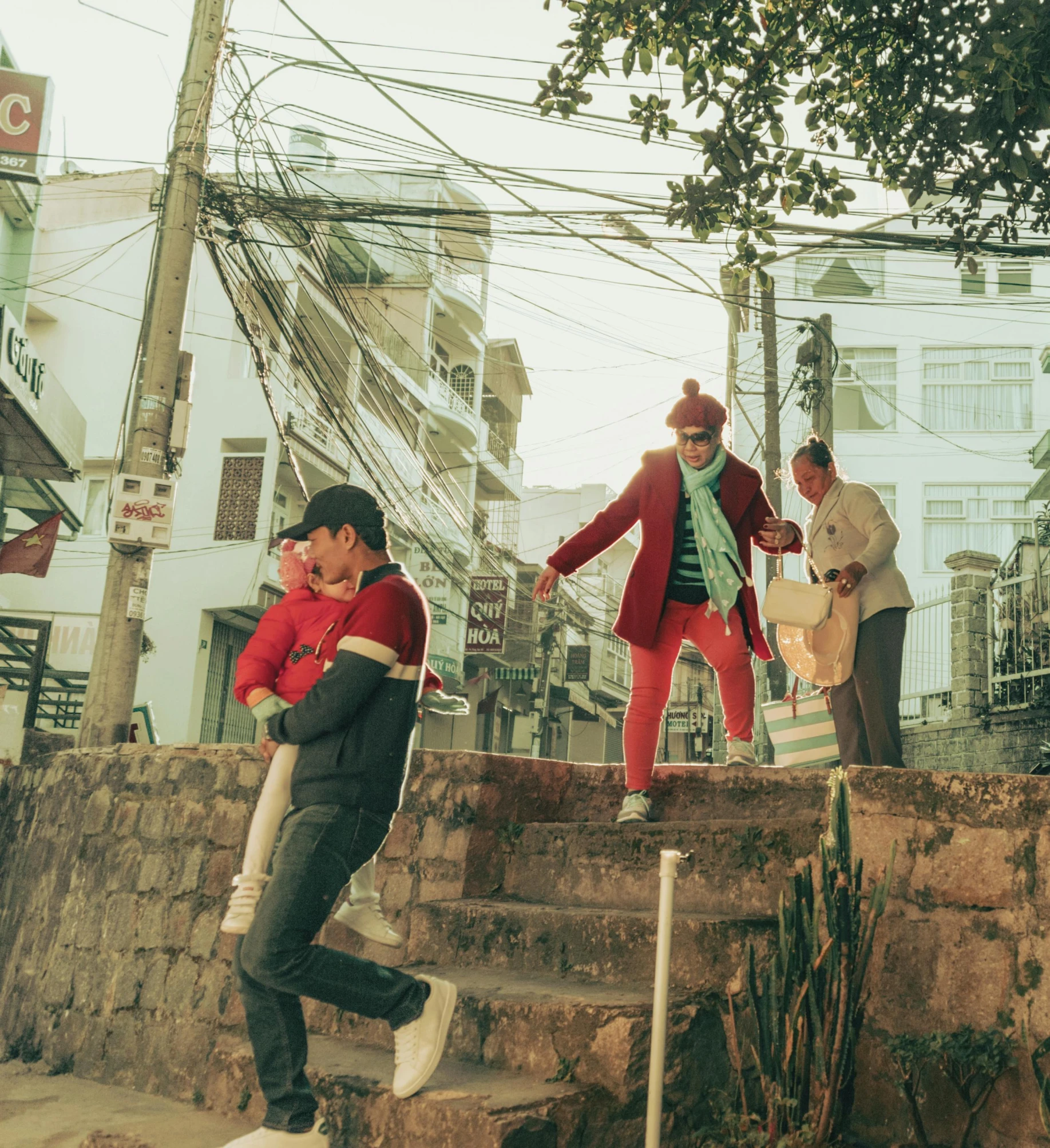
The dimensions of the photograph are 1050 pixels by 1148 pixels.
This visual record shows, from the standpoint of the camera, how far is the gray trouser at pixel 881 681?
15.9ft

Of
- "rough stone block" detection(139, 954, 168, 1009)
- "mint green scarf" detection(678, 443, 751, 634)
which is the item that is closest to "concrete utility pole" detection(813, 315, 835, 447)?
"mint green scarf" detection(678, 443, 751, 634)

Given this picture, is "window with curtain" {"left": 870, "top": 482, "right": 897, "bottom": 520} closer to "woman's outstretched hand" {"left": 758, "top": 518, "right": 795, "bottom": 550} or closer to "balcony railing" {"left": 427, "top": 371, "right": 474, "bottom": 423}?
"balcony railing" {"left": 427, "top": 371, "right": 474, "bottom": 423}

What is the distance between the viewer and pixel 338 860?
3.34 meters

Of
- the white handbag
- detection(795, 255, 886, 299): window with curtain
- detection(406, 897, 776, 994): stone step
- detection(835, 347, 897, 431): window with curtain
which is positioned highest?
detection(795, 255, 886, 299): window with curtain

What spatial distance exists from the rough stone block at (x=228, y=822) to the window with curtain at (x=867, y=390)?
23918mm

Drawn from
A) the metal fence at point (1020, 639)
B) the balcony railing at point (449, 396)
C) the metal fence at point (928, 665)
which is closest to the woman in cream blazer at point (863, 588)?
the metal fence at point (1020, 639)

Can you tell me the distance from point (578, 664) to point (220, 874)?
3187 cm

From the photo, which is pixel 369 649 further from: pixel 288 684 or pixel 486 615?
pixel 486 615

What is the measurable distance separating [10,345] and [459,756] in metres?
9.14

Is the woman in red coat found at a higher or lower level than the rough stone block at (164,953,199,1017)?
higher

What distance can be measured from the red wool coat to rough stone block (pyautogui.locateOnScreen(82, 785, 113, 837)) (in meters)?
2.64

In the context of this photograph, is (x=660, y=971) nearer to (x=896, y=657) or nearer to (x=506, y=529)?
(x=896, y=657)

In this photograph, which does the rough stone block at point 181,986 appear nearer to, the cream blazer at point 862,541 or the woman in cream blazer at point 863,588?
the woman in cream blazer at point 863,588

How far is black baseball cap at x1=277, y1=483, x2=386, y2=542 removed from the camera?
12.1 feet
